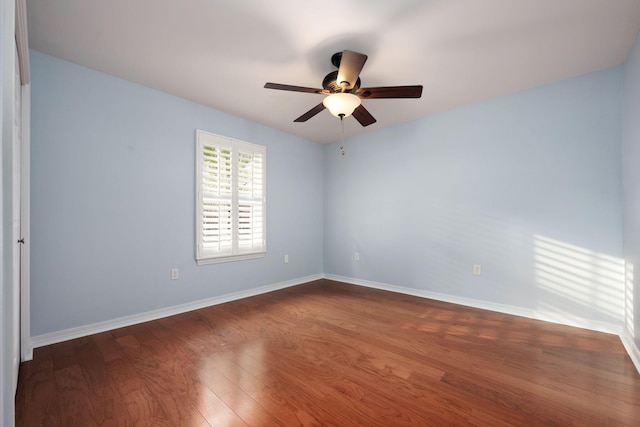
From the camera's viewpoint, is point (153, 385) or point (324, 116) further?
point (324, 116)

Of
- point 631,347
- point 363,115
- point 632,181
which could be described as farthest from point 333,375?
point 632,181

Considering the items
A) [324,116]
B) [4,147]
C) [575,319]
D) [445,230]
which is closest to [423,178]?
[445,230]

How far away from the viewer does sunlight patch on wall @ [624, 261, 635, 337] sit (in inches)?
91.5

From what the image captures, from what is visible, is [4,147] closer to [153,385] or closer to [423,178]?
[153,385]

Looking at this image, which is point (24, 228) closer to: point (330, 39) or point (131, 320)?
point (131, 320)

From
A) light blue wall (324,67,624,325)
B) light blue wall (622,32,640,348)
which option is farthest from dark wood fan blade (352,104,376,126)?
light blue wall (622,32,640,348)

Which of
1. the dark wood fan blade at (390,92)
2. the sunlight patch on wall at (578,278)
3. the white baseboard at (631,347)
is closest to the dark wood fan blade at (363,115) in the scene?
the dark wood fan blade at (390,92)

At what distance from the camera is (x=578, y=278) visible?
277 cm

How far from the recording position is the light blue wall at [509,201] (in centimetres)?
268

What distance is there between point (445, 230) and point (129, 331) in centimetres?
368

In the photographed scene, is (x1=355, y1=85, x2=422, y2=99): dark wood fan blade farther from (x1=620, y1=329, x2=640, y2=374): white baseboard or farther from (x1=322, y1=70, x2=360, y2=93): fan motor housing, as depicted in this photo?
(x1=620, y1=329, x2=640, y2=374): white baseboard

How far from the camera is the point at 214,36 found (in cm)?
220

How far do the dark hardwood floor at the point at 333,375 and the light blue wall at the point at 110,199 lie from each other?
389 mm

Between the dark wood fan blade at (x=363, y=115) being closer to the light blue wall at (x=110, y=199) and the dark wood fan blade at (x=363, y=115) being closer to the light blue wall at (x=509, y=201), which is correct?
the light blue wall at (x=509, y=201)
